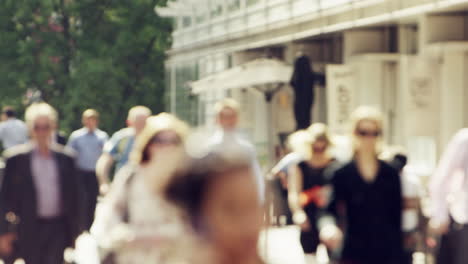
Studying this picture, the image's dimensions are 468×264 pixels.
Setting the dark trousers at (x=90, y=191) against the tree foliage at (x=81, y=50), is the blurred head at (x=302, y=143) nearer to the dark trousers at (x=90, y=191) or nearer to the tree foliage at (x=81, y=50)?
the dark trousers at (x=90, y=191)

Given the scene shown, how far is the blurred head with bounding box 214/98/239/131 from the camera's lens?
40.0 ft

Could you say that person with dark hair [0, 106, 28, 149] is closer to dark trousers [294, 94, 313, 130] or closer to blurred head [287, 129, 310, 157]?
dark trousers [294, 94, 313, 130]

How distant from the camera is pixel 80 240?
61.3 feet

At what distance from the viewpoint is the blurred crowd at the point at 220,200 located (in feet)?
12.0

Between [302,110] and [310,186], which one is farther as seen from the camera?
[302,110]

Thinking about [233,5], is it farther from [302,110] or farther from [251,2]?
[302,110]

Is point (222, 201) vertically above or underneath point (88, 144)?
above

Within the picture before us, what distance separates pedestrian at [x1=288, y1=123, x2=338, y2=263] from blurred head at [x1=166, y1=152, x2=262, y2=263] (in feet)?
24.5

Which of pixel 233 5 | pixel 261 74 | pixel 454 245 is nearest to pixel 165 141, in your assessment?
pixel 454 245

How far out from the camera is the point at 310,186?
11.7 m

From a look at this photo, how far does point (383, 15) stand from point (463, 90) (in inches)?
92.9

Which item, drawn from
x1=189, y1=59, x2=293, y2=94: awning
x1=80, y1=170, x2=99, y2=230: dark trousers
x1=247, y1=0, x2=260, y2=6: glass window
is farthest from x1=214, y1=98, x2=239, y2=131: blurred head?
x1=247, y1=0, x2=260, y2=6: glass window

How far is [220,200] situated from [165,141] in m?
3.31

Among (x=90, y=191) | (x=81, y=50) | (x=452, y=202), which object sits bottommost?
(x=90, y=191)
